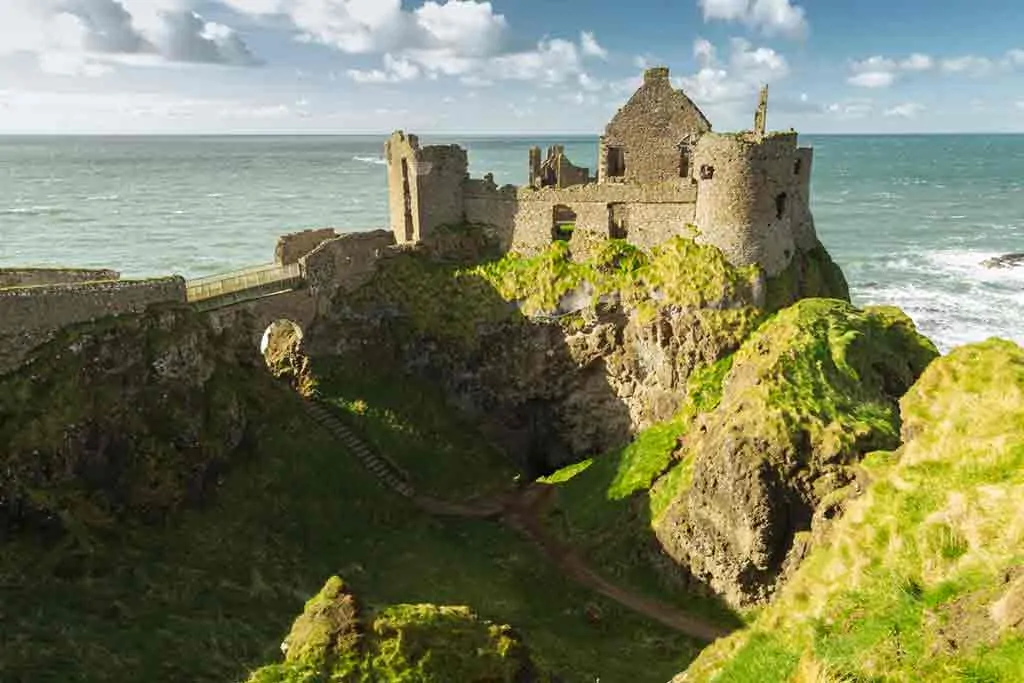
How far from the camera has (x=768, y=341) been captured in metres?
29.3

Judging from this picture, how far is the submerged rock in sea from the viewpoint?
7488 centimetres

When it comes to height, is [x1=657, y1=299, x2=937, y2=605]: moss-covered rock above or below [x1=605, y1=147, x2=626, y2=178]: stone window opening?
below

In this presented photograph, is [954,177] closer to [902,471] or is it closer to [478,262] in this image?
[478,262]

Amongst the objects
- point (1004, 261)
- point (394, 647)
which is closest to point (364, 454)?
point (394, 647)

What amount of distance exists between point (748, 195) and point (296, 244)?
22.2m

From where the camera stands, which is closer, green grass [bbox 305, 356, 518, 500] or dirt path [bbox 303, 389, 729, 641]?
dirt path [bbox 303, 389, 729, 641]

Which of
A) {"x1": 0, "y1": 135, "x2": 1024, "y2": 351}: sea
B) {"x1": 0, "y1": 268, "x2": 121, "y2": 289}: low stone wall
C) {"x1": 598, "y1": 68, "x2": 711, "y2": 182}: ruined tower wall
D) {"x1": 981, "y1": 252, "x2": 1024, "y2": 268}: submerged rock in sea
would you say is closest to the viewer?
→ {"x1": 0, "y1": 268, "x2": 121, "y2": 289}: low stone wall

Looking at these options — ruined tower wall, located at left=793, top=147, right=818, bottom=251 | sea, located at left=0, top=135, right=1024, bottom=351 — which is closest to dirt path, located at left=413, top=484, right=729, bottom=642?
ruined tower wall, located at left=793, top=147, right=818, bottom=251

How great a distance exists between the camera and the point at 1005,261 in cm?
7619

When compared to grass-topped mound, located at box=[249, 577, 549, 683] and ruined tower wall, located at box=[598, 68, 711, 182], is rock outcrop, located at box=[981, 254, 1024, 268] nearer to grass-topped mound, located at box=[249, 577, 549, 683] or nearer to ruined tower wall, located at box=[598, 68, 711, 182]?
ruined tower wall, located at box=[598, 68, 711, 182]

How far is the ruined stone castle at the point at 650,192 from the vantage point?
32.7m

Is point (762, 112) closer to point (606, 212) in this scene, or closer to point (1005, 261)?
point (606, 212)

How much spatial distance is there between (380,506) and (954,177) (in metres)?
196

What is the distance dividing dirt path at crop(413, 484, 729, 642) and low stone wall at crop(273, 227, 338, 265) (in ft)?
45.6
